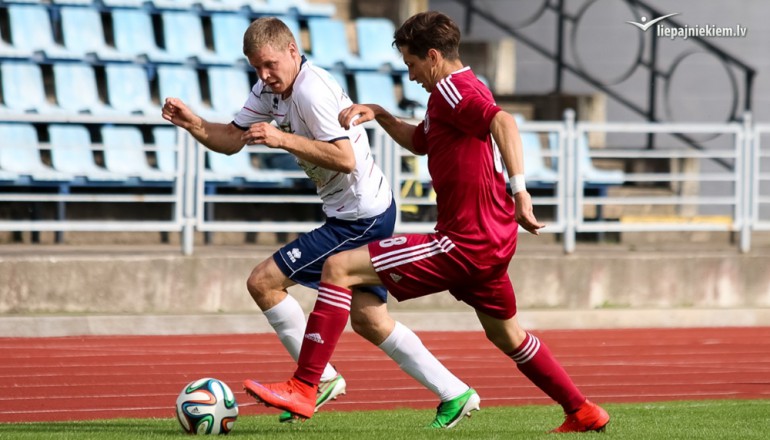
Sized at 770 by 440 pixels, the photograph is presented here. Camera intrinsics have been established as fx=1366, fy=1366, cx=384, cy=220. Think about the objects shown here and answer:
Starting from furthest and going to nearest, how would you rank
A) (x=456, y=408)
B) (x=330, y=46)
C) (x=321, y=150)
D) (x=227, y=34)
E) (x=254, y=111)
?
(x=330, y=46) → (x=227, y=34) → (x=254, y=111) → (x=456, y=408) → (x=321, y=150)

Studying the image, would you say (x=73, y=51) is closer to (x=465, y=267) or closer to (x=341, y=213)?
(x=341, y=213)

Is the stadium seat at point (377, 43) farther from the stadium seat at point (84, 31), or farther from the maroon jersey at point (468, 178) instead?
the maroon jersey at point (468, 178)

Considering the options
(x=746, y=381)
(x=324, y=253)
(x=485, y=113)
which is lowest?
(x=746, y=381)

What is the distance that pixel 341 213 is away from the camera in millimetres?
7023

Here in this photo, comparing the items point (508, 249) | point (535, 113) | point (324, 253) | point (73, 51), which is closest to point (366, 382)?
point (324, 253)

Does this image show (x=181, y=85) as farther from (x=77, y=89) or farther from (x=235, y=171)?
(x=235, y=171)

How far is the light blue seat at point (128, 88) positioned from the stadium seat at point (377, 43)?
9.02ft

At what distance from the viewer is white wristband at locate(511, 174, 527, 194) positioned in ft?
19.2

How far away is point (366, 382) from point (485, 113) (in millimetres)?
3835

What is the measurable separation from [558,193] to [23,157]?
17.9 ft

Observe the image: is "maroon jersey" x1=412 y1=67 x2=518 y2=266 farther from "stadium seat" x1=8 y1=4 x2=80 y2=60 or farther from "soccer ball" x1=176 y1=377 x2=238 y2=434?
"stadium seat" x1=8 y1=4 x2=80 y2=60

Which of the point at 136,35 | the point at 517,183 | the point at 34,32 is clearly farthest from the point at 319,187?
the point at 136,35

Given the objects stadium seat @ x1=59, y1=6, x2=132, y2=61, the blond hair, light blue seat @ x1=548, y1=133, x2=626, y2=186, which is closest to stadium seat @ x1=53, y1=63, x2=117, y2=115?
stadium seat @ x1=59, y1=6, x2=132, y2=61

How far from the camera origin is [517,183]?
5879 mm
